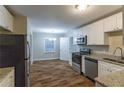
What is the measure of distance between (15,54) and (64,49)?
651 cm

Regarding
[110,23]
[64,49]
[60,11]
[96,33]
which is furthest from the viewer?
[64,49]

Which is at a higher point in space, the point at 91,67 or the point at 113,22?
the point at 113,22

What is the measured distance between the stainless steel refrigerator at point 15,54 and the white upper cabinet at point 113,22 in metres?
2.46

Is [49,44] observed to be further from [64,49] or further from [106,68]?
[106,68]

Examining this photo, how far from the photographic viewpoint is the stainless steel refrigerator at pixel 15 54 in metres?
2.57

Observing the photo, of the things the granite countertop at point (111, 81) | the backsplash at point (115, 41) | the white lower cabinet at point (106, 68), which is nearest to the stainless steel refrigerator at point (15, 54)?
the granite countertop at point (111, 81)

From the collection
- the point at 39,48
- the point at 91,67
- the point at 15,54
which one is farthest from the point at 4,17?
the point at 39,48

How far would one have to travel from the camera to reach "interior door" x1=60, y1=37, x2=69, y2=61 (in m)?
8.86

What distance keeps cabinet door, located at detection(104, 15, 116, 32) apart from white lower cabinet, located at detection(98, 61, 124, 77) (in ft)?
3.42

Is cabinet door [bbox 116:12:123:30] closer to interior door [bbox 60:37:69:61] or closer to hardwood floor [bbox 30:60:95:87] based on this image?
hardwood floor [bbox 30:60:95:87]

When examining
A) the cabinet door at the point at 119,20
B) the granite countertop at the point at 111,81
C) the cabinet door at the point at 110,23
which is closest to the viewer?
the granite countertop at the point at 111,81

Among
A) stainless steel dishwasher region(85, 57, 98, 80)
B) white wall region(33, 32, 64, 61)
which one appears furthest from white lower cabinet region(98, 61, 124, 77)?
white wall region(33, 32, 64, 61)

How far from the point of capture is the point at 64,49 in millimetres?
9086

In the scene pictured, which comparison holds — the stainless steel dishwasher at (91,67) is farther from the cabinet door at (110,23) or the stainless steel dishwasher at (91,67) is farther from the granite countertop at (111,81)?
the granite countertop at (111,81)
